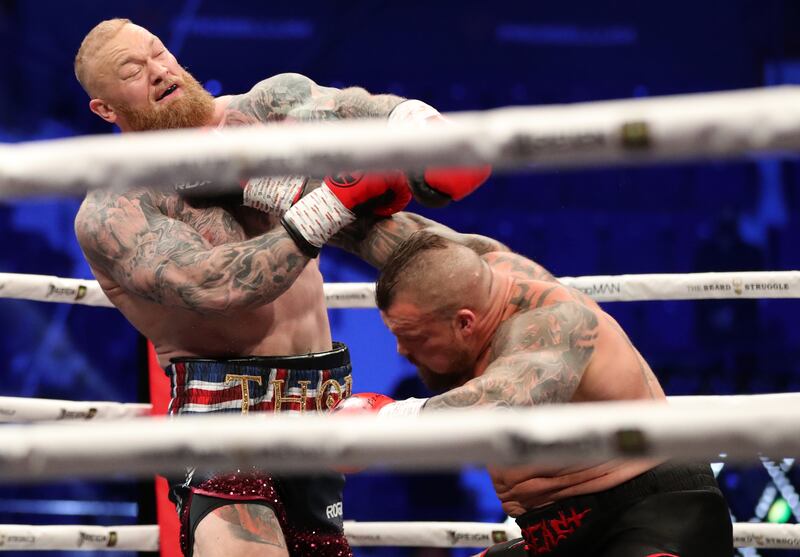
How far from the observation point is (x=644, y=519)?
1.71 m

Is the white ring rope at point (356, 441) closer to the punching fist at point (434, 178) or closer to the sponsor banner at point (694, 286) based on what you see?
the punching fist at point (434, 178)

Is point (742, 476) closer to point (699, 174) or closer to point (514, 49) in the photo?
point (699, 174)

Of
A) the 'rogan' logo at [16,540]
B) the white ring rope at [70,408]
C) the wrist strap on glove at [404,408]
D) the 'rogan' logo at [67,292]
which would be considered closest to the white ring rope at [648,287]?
the 'rogan' logo at [67,292]

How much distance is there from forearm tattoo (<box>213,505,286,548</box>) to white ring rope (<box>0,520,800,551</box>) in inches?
22.5

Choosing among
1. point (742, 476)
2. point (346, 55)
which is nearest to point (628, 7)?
point (346, 55)

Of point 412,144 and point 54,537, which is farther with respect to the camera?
point 54,537

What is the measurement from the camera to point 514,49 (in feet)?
13.0

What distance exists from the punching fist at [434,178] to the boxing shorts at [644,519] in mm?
568

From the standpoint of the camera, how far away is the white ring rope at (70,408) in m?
2.28

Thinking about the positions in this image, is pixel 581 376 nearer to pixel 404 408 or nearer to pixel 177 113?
pixel 404 408

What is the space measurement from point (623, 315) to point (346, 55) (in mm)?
1444

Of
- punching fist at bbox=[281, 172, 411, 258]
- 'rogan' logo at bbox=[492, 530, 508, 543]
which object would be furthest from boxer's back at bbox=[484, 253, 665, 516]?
'rogan' logo at bbox=[492, 530, 508, 543]

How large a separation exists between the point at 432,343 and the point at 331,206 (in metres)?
0.29

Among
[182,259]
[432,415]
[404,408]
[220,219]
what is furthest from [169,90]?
[432,415]
